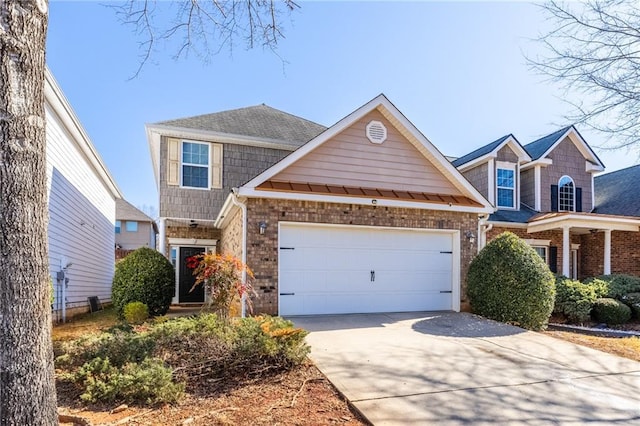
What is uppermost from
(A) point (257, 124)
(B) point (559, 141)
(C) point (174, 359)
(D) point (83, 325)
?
(A) point (257, 124)

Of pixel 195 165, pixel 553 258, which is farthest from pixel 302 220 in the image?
pixel 553 258

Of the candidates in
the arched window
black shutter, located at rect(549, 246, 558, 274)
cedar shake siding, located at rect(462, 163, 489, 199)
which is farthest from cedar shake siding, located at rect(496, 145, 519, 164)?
black shutter, located at rect(549, 246, 558, 274)

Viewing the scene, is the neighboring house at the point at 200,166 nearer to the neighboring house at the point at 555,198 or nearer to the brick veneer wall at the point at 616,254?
the neighboring house at the point at 555,198

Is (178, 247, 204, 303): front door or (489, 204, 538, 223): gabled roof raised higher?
(489, 204, 538, 223): gabled roof

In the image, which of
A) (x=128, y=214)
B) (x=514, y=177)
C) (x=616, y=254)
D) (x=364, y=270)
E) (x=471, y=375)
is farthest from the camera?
(x=128, y=214)

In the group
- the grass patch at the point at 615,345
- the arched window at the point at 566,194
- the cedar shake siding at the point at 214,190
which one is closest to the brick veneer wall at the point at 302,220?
the grass patch at the point at 615,345

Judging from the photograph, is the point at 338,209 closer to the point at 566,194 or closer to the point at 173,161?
the point at 173,161

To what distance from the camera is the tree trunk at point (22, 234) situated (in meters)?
2.47

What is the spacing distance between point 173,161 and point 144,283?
13.1 ft

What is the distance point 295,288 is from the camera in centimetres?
841

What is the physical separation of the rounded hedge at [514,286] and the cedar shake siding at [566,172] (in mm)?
7913

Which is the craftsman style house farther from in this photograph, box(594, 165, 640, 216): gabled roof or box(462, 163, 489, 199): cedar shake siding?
box(594, 165, 640, 216): gabled roof

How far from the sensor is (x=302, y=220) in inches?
333

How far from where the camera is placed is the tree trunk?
247 cm
